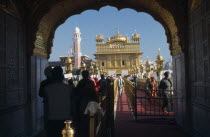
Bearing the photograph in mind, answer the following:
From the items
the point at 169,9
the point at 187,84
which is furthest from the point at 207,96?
the point at 169,9

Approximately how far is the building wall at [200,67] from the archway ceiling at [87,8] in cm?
48

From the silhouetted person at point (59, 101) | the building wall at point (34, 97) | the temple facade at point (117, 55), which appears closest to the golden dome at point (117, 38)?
the temple facade at point (117, 55)

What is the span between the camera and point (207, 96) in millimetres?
5520

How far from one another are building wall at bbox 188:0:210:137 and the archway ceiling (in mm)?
482

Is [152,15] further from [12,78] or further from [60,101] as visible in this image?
[60,101]

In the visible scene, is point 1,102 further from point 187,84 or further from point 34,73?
point 187,84

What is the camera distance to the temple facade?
90.6 metres

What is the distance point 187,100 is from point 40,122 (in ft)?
15.6

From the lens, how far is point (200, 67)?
5.96 meters

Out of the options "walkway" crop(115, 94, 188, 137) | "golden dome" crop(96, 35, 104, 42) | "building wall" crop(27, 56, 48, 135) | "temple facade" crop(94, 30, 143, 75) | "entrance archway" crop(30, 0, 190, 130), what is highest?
"golden dome" crop(96, 35, 104, 42)

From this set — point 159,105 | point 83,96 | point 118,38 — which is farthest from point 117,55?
point 83,96

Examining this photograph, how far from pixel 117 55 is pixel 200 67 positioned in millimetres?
85587

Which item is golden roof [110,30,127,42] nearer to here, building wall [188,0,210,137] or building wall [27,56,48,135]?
building wall [27,56,48,135]

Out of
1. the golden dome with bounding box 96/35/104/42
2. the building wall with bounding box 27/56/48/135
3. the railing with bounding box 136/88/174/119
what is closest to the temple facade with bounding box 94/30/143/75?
the golden dome with bounding box 96/35/104/42
